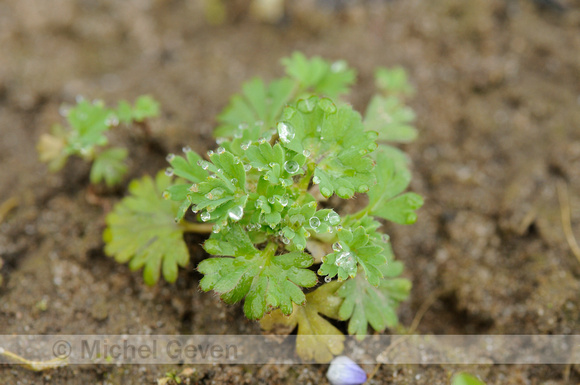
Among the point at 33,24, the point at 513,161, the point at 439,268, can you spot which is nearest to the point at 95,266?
the point at 439,268

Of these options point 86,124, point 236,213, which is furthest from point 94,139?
point 236,213

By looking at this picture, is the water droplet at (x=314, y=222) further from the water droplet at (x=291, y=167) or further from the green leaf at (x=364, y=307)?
the green leaf at (x=364, y=307)

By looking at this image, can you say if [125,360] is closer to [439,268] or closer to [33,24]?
[439,268]

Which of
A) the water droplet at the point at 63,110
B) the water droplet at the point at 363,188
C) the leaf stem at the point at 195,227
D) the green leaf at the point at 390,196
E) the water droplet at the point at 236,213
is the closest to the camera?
the water droplet at the point at 236,213

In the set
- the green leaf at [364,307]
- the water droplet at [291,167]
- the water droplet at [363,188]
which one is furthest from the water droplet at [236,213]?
the green leaf at [364,307]

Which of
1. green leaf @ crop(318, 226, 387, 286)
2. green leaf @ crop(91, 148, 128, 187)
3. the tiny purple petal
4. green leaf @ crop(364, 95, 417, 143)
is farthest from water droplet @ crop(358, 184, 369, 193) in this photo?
green leaf @ crop(91, 148, 128, 187)

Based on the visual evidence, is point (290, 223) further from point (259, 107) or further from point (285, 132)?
point (259, 107)

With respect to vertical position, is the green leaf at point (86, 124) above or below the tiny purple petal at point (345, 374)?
above

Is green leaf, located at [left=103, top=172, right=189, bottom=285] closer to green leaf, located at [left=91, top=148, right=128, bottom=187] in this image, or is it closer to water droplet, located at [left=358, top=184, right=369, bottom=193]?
green leaf, located at [left=91, top=148, right=128, bottom=187]
